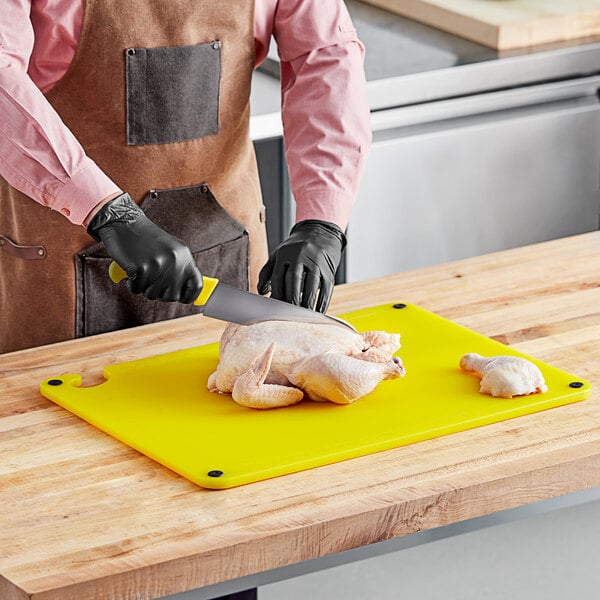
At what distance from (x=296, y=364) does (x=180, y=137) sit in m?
0.54

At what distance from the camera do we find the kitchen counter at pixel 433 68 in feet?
8.71

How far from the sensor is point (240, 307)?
5.41ft

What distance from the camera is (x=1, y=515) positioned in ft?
Answer: 4.49

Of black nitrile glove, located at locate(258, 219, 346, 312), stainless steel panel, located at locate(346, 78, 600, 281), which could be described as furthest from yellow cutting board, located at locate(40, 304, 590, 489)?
stainless steel panel, located at locate(346, 78, 600, 281)

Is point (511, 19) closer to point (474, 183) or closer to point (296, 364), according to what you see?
point (474, 183)

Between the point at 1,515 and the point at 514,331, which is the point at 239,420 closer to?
the point at 1,515

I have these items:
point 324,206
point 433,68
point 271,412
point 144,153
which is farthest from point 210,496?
point 433,68

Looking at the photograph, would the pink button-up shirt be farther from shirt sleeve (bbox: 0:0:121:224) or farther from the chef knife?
the chef knife

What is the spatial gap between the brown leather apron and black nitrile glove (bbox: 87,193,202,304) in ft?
1.15

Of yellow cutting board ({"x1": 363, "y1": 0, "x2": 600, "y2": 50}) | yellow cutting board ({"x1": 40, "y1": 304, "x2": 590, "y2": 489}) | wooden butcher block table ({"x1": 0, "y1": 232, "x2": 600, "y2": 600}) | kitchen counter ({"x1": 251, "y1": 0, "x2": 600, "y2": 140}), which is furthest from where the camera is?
yellow cutting board ({"x1": 363, "y1": 0, "x2": 600, "y2": 50})

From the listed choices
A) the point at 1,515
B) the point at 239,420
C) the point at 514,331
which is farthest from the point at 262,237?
the point at 1,515

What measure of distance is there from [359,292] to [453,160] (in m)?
0.92

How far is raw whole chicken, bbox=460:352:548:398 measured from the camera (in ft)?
5.19

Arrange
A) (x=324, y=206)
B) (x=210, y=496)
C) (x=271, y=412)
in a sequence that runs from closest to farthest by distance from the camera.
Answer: (x=210, y=496), (x=271, y=412), (x=324, y=206)
